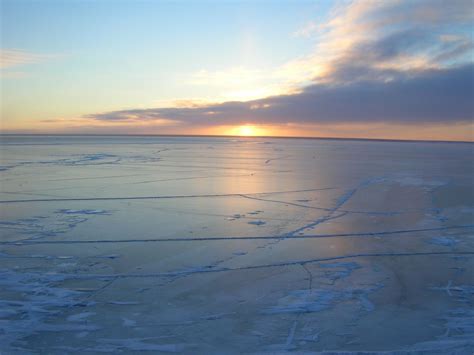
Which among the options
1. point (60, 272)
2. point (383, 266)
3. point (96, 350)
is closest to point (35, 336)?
point (96, 350)

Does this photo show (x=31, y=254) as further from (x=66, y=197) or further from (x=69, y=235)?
(x=66, y=197)

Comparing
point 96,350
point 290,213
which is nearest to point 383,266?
point 290,213

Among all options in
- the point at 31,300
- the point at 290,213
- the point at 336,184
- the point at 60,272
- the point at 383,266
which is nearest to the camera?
the point at 31,300

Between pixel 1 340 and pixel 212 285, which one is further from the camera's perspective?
pixel 212 285

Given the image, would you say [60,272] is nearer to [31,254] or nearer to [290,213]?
[31,254]

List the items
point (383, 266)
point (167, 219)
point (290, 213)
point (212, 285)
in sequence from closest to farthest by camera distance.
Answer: point (212, 285) → point (383, 266) → point (167, 219) → point (290, 213)

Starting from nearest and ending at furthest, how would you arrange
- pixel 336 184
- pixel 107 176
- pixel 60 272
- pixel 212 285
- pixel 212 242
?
1. pixel 212 285
2. pixel 60 272
3. pixel 212 242
4. pixel 336 184
5. pixel 107 176
